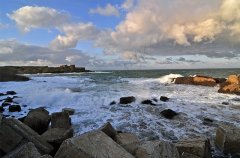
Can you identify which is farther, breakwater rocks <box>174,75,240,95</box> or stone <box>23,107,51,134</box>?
breakwater rocks <box>174,75,240,95</box>

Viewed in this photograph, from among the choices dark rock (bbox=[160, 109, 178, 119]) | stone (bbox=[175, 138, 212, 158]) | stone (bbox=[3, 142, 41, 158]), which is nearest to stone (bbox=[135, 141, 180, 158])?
stone (bbox=[175, 138, 212, 158])

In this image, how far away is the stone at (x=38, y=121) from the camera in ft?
28.9

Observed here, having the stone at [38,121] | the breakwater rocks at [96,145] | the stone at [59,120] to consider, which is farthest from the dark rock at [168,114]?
the stone at [38,121]

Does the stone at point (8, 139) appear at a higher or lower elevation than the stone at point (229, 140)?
higher

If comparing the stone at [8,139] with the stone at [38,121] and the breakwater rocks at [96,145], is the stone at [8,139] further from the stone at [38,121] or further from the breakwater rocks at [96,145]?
the stone at [38,121]

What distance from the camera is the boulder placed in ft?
15.1

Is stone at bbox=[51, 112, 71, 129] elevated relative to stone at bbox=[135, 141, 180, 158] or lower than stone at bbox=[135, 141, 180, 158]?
lower

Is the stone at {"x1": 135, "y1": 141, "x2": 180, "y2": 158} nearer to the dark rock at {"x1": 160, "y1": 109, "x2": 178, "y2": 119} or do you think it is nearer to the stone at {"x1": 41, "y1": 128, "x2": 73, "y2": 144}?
the stone at {"x1": 41, "y1": 128, "x2": 73, "y2": 144}

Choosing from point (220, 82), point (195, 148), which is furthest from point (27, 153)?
point (220, 82)

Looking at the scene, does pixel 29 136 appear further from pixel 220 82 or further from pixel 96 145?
pixel 220 82

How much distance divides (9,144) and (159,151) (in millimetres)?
3249

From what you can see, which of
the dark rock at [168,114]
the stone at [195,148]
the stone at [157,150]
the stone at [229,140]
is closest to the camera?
the stone at [157,150]

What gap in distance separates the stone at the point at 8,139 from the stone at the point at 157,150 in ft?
8.63

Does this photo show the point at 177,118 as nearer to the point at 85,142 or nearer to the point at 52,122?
the point at 52,122
